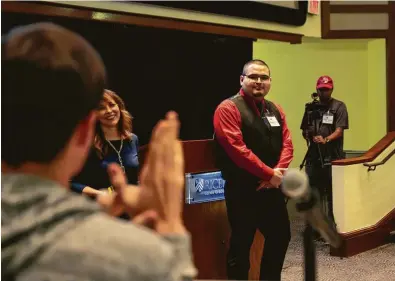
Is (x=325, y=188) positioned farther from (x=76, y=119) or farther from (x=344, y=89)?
(x=76, y=119)

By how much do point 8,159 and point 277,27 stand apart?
14.5ft

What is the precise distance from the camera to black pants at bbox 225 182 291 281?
131 inches

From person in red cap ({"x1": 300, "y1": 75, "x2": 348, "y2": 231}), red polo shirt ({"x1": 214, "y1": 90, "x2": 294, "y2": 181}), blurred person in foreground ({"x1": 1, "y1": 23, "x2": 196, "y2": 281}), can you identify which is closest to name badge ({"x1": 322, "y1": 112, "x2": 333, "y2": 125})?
person in red cap ({"x1": 300, "y1": 75, "x2": 348, "y2": 231})

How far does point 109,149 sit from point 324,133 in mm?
3011

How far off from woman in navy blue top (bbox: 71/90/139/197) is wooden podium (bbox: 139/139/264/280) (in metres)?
0.56

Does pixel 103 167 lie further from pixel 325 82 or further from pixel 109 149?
pixel 325 82

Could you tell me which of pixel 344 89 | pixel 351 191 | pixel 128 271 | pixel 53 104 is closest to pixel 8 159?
pixel 53 104

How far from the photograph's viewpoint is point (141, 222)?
27.8 inches

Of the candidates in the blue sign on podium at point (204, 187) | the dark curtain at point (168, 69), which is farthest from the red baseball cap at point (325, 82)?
the blue sign on podium at point (204, 187)

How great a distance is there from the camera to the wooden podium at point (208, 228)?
3.28 metres

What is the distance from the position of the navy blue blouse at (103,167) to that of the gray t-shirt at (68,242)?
1940mm

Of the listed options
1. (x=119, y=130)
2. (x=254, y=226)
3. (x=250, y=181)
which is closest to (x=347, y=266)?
(x=254, y=226)

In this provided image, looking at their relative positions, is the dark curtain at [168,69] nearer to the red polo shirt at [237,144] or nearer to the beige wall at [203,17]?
the beige wall at [203,17]

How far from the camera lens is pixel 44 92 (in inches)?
25.6
